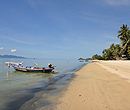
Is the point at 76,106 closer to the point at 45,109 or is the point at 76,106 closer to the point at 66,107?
the point at 66,107

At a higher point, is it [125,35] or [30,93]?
[125,35]

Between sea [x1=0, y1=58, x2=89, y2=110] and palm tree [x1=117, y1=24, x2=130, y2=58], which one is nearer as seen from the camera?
sea [x1=0, y1=58, x2=89, y2=110]

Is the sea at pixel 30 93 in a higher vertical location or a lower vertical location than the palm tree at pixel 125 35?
lower

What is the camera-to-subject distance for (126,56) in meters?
56.7

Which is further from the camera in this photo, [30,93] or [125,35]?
[125,35]

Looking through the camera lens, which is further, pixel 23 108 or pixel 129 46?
pixel 129 46

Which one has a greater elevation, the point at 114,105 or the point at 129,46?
the point at 129,46

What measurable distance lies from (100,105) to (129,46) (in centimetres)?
5064

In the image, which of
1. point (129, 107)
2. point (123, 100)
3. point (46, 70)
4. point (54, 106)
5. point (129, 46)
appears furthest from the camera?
point (129, 46)

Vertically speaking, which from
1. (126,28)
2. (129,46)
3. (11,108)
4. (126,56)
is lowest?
(11,108)

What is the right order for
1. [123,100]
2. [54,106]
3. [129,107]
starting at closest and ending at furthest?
[129,107] < [54,106] < [123,100]

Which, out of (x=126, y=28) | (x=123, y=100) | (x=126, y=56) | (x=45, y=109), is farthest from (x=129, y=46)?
(x=45, y=109)

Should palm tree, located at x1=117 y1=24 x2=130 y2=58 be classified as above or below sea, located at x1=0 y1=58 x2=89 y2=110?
above

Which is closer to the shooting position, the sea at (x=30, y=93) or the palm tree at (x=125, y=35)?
the sea at (x=30, y=93)
